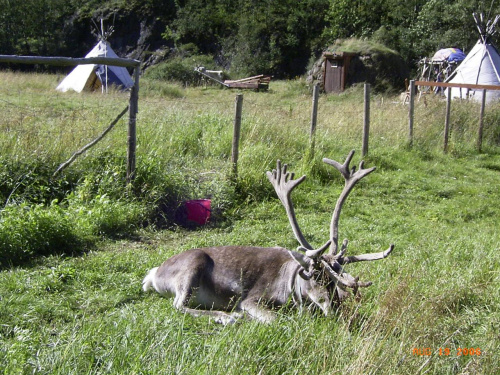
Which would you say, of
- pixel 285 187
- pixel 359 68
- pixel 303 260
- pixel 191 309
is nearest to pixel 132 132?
pixel 285 187

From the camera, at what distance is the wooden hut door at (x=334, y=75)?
29828mm

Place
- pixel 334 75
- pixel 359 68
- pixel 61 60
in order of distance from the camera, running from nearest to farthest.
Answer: pixel 61 60 < pixel 334 75 < pixel 359 68

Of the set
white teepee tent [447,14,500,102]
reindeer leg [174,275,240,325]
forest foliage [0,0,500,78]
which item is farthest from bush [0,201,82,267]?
forest foliage [0,0,500,78]

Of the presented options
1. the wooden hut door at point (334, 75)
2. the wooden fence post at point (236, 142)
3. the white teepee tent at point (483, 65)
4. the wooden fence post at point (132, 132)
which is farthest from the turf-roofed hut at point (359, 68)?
the wooden fence post at point (132, 132)

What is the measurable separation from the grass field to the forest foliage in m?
25.6

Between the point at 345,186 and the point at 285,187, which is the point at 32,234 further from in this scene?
the point at 345,186

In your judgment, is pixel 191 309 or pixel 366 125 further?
pixel 366 125

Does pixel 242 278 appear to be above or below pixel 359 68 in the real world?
below

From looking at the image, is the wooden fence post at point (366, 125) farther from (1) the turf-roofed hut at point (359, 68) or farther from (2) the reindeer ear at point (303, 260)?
(1) the turf-roofed hut at point (359, 68)

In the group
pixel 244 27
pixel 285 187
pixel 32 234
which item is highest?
pixel 244 27

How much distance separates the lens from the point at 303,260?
450cm

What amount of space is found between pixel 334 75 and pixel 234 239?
79.6 feet

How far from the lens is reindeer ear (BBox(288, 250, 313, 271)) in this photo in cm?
444

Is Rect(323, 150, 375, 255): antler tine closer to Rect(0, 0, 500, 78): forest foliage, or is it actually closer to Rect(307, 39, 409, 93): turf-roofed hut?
Rect(307, 39, 409, 93): turf-roofed hut
